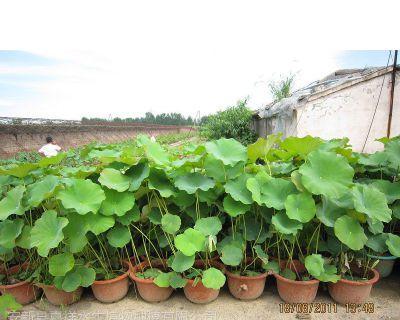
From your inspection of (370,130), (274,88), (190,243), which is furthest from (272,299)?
(274,88)

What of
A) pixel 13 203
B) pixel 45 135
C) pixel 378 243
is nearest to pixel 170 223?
pixel 13 203

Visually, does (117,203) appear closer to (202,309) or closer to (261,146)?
(202,309)

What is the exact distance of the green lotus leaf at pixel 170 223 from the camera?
6.02ft

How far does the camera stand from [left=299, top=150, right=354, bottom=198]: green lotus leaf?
170cm

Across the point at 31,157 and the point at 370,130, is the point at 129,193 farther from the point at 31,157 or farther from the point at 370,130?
the point at 31,157

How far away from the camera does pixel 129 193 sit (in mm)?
1890

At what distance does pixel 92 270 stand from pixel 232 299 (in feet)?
3.07

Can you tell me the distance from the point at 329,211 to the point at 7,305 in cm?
210

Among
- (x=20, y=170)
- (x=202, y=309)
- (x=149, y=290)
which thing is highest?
(x=20, y=170)

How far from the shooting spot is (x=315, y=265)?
173 centimetres

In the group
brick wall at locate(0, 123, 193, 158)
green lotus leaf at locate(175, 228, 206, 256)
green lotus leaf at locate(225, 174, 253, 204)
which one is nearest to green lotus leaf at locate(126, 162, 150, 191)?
green lotus leaf at locate(175, 228, 206, 256)

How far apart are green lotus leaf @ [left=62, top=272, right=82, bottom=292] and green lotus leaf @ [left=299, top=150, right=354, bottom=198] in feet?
4.97

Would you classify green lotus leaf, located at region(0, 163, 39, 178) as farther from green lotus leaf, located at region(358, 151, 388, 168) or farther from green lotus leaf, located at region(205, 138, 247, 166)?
green lotus leaf, located at region(358, 151, 388, 168)

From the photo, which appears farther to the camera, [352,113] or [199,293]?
[352,113]
